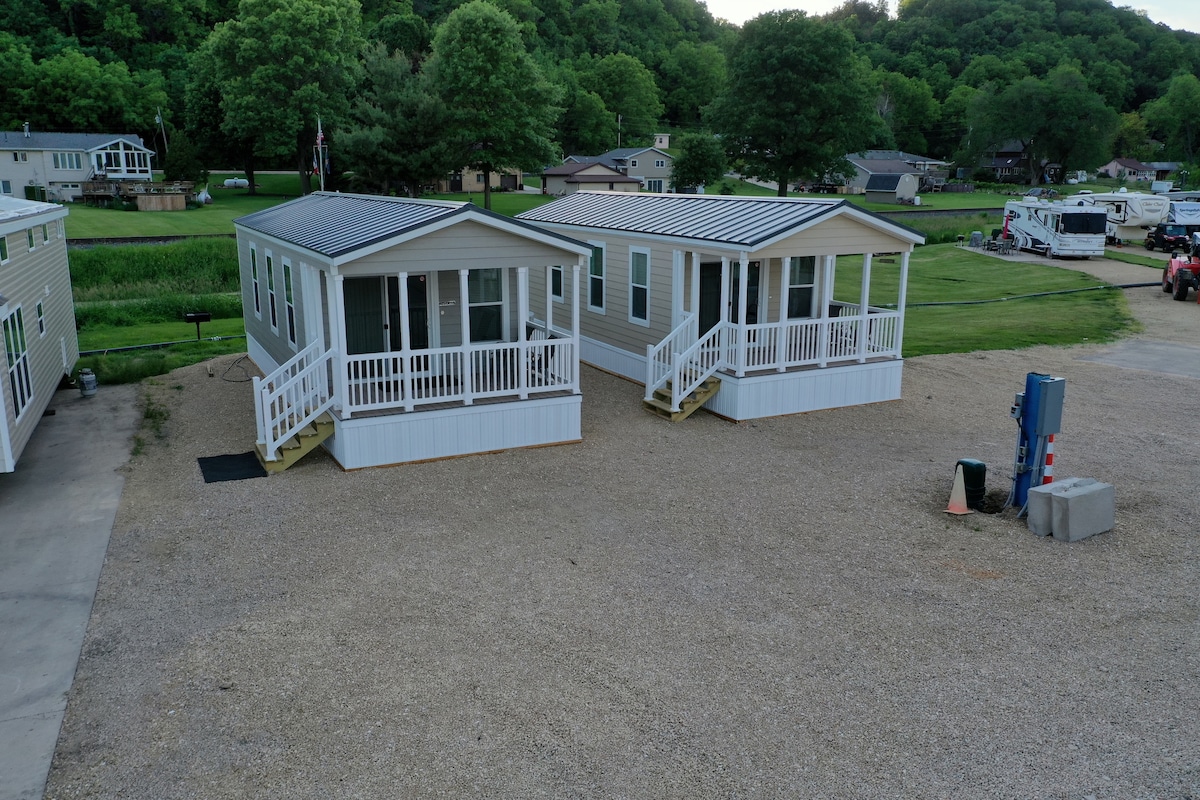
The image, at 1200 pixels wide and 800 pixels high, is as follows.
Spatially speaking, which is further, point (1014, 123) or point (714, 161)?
point (1014, 123)

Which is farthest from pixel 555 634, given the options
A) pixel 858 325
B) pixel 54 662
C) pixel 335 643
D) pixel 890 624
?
pixel 858 325

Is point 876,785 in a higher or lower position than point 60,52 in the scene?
lower

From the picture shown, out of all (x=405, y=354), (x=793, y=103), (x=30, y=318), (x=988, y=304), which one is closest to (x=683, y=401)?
(x=405, y=354)

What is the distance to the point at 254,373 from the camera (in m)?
17.7

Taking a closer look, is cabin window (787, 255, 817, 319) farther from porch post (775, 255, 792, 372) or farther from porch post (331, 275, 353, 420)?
porch post (331, 275, 353, 420)

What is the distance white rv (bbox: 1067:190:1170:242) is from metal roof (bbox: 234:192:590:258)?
3626 cm

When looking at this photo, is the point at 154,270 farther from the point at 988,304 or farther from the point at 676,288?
the point at 988,304

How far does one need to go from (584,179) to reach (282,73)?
69.0 feet

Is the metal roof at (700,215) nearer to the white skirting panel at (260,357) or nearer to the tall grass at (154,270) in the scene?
the white skirting panel at (260,357)

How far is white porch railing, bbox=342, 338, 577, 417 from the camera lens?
12039mm

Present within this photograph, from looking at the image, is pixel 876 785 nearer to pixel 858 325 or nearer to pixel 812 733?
pixel 812 733

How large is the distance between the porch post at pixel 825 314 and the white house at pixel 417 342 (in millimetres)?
4325

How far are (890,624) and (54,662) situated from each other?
6.81 metres

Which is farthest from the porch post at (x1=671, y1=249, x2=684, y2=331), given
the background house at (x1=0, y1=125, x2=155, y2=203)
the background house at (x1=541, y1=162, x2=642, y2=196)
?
the background house at (x1=541, y1=162, x2=642, y2=196)
